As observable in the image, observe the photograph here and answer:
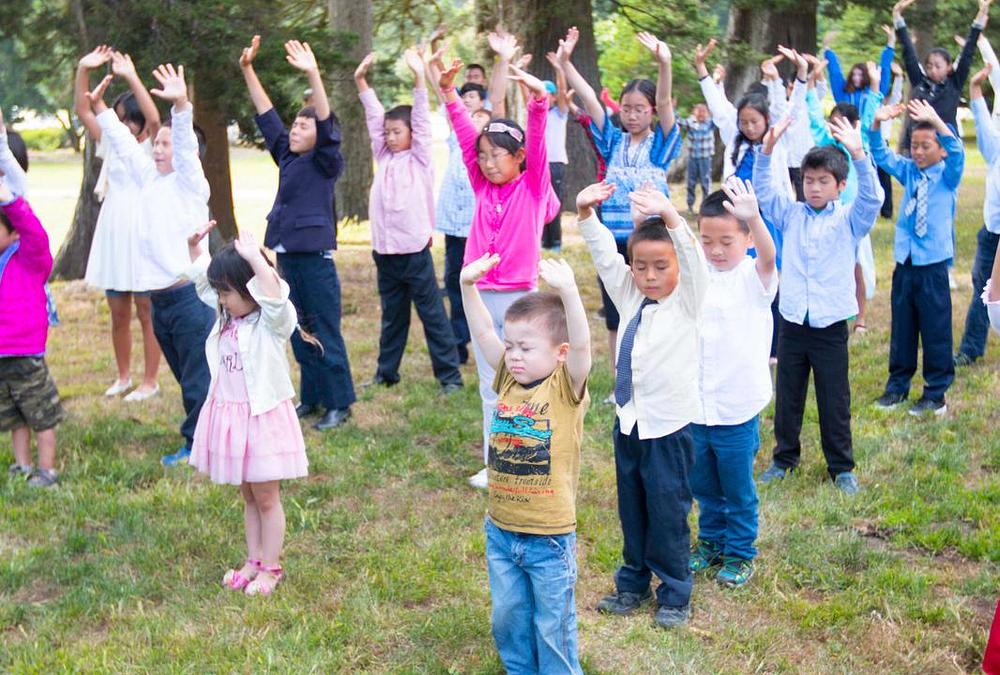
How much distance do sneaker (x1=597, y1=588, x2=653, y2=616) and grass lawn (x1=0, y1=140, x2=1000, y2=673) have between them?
2.2 inches

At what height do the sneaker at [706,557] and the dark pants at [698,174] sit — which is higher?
the dark pants at [698,174]

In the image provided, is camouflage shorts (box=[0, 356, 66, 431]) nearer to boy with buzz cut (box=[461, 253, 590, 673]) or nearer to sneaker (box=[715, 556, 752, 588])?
boy with buzz cut (box=[461, 253, 590, 673])

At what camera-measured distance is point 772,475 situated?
229 inches

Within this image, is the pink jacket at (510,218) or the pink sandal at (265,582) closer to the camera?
the pink sandal at (265,582)

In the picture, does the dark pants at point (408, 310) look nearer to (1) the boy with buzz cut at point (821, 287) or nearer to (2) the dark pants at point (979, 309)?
(1) the boy with buzz cut at point (821, 287)

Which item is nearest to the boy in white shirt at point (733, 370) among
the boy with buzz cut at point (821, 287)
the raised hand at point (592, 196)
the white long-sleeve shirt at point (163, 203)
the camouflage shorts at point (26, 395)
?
the raised hand at point (592, 196)

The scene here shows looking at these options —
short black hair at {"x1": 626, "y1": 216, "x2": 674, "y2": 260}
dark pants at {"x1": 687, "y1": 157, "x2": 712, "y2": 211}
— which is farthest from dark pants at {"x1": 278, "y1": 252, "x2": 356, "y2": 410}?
dark pants at {"x1": 687, "y1": 157, "x2": 712, "y2": 211}

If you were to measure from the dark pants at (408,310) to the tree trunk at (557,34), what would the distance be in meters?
5.45

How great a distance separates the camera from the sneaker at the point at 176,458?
6156 mm

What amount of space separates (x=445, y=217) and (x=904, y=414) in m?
3.48

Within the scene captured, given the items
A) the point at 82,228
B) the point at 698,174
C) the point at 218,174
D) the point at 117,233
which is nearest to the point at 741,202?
the point at 117,233

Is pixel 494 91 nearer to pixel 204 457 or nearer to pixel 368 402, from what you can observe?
pixel 368 402

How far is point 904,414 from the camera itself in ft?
22.4

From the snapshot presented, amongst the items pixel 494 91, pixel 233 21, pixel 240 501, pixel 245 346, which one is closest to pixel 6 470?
pixel 240 501
